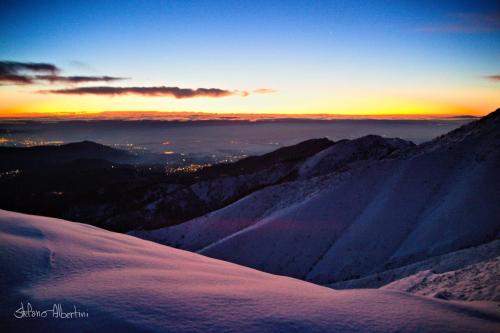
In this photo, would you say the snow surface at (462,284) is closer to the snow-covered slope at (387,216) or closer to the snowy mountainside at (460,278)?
the snowy mountainside at (460,278)

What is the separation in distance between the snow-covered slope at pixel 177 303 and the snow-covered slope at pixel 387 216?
19752 mm

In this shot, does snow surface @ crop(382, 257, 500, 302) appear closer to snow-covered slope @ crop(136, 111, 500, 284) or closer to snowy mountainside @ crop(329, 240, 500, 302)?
snowy mountainside @ crop(329, 240, 500, 302)

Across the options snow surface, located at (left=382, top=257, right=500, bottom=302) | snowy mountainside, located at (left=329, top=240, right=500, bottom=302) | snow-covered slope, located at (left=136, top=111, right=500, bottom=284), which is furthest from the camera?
snow-covered slope, located at (left=136, top=111, right=500, bottom=284)

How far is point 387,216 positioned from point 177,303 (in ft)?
95.5

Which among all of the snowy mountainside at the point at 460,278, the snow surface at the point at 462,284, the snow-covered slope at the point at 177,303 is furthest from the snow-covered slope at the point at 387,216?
the snow-covered slope at the point at 177,303

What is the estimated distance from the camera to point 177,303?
4.41m

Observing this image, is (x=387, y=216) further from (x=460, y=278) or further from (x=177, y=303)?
(x=177, y=303)

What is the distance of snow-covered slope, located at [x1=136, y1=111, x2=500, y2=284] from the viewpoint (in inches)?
925

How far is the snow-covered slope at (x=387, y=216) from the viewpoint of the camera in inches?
925

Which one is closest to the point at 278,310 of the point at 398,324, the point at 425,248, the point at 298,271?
the point at 398,324

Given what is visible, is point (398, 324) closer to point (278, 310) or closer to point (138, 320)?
point (278, 310)

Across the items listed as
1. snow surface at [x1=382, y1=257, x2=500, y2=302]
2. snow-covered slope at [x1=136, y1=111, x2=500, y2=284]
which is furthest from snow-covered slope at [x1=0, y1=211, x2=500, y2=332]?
snow-covered slope at [x1=136, y1=111, x2=500, y2=284]

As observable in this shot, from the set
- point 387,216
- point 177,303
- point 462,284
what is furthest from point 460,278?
point 387,216

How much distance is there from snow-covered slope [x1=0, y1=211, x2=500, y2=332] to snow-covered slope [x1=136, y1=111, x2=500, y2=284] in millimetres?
19752
